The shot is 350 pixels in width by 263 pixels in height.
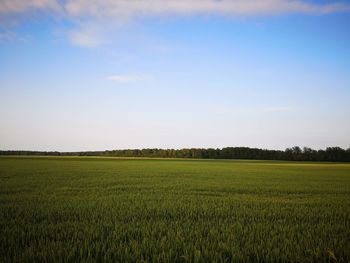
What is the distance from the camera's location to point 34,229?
6746 mm

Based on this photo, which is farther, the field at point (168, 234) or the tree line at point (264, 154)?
the tree line at point (264, 154)

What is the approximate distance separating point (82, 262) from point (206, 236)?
3.22 metres

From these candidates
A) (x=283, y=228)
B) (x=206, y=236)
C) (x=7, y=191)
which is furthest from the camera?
(x=7, y=191)

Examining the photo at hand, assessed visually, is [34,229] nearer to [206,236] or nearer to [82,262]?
[82,262]

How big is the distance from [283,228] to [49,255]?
6.10 m

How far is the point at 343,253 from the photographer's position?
532 cm

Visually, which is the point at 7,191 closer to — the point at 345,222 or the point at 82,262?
the point at 82,262

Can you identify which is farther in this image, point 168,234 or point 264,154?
point 264,154

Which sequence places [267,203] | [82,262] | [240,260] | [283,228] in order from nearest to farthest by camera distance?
[82,262] → [240,260] → [283,228] → [267,203]

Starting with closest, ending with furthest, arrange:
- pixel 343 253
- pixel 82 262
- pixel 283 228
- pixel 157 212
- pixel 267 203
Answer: pixel 82 262
pixel 343 253
pixel 283 228
pixel 157 212
pixel 267 203

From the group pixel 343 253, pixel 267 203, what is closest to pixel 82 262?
pixel 343 253

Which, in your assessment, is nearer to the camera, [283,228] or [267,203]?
[283,228]

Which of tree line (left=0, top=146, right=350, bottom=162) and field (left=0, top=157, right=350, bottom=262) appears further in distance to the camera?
tree line (left=0, top=146, right=350, bottom=162)

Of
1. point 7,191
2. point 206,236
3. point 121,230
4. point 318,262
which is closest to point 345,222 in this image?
point 318,262
